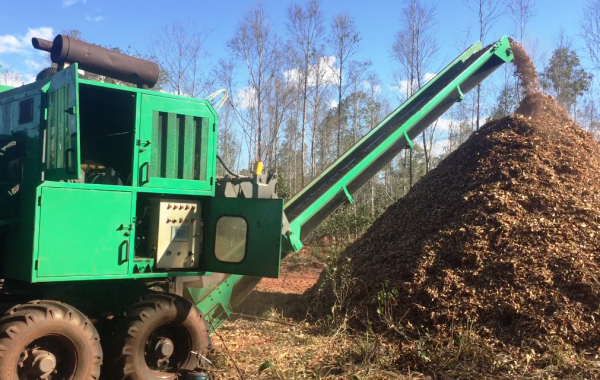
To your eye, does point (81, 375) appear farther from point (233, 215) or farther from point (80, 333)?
point (233, 215)

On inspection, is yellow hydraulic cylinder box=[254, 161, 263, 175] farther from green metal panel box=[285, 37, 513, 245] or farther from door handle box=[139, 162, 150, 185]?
door handle box=[139, 162, 150, 185]

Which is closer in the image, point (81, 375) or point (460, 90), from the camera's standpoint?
point (81, 375)

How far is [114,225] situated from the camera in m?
4.01

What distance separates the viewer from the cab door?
14.5ft

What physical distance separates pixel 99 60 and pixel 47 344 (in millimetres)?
2388

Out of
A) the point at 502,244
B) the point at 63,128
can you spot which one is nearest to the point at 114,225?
Answer: the point at 63,128

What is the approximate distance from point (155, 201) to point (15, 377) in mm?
1685

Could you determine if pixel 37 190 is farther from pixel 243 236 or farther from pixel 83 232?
pixel 243 236

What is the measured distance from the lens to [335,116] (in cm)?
3653

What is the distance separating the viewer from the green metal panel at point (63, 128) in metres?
3.59

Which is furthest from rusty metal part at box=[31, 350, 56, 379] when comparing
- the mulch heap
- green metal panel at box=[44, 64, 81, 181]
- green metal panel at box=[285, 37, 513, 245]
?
the mulch heap

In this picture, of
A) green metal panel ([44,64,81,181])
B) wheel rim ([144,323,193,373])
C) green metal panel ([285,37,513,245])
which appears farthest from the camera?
green metal panel ([285,37,513,245])

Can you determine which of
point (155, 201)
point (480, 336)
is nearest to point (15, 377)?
point (155, 201)

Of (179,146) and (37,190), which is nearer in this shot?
(37,190)
